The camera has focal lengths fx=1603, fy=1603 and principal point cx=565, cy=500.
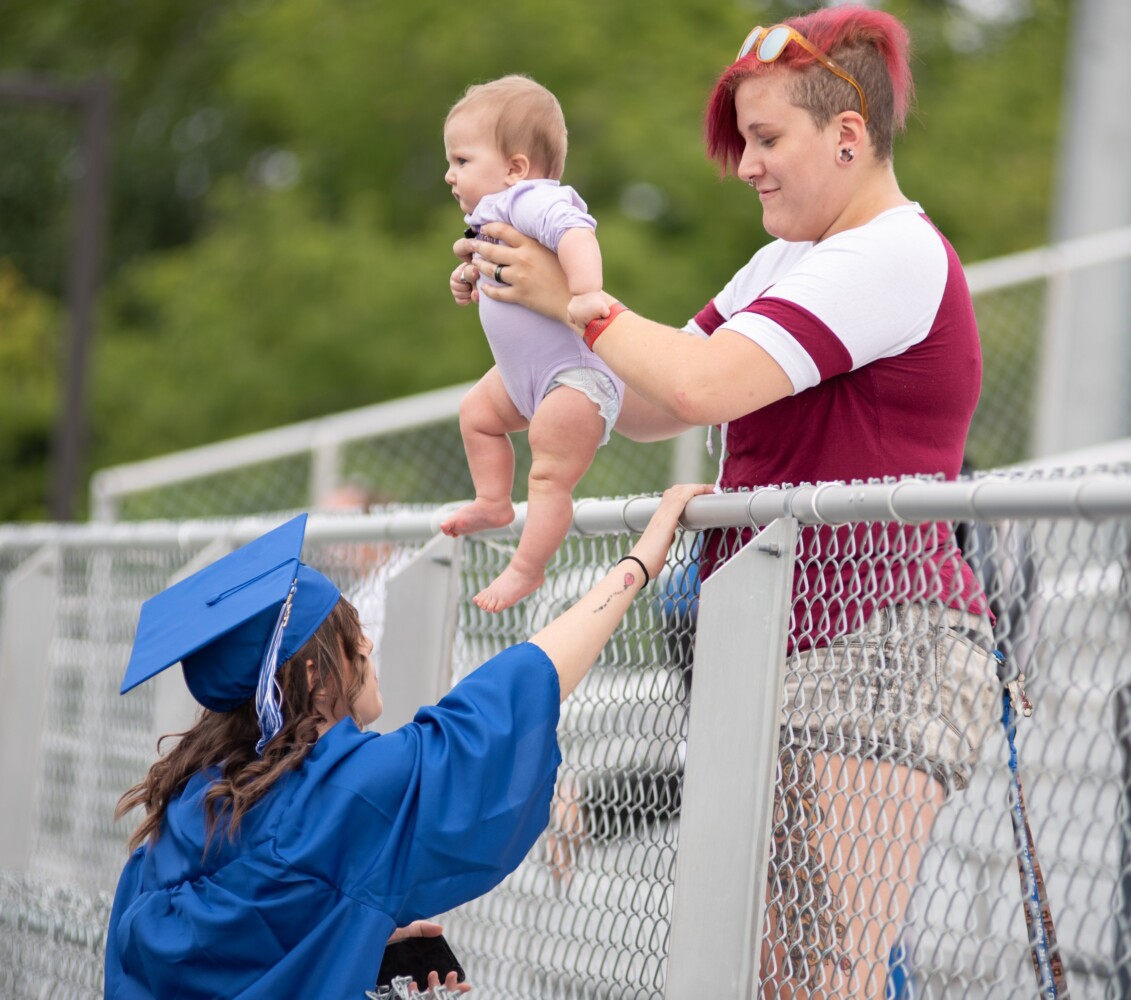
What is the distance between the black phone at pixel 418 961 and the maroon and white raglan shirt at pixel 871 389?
0.82 metres

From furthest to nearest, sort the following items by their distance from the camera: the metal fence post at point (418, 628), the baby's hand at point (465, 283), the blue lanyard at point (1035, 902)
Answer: the metal fence post at point (418, 628)
the baby's hand at point (465, 283)
the blue lanyard at point (1035, 902)

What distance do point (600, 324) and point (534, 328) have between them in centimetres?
28

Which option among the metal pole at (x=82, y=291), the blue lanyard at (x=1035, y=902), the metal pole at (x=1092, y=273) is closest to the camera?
the blue lanyard at (x=1035, y=902)


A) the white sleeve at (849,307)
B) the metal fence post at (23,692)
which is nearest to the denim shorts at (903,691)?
the white sleeve at (849,307)

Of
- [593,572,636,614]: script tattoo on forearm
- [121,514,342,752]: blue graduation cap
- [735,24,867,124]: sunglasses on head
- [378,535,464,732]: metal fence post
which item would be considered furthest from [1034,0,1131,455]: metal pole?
[121,514,342,752]: blue graduation cap

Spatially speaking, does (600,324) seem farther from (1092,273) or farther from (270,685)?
(1092,273)

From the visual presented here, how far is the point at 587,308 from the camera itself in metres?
2.49

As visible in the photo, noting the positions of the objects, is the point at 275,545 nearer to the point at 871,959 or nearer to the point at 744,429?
the point at 744,429

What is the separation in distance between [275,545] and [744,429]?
768 millimetres

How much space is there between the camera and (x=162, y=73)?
23.4m

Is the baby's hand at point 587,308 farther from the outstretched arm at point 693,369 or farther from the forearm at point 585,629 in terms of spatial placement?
the forearm at point 585,629

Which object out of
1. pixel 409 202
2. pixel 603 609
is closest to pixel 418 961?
pixel 603 609

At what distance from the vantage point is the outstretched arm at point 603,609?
2.44 m

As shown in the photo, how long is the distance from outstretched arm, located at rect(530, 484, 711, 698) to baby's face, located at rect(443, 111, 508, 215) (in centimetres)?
71
